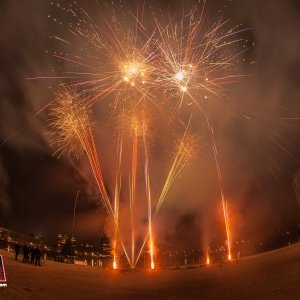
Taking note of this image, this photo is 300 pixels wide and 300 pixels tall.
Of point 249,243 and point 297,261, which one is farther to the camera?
point 249,243

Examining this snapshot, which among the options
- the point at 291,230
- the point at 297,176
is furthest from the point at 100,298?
the point at 291,230

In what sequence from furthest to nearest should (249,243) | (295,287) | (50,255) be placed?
(249,243) → (50,255) → (295,287)

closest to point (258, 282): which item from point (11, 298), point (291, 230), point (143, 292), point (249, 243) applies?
point (143, 292)

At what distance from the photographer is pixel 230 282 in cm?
1841

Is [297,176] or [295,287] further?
[297,176]

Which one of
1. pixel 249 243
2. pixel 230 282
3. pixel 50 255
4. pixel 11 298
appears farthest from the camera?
pixel 249 243

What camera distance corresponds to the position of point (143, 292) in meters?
17.6

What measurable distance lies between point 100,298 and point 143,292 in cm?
293

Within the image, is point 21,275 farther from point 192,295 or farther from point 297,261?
point 297,261

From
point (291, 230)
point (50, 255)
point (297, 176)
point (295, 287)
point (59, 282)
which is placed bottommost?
point (295, 287)

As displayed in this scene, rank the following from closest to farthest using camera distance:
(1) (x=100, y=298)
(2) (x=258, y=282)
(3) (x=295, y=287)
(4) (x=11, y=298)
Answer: (4) (x=11, y=298), (3) (x=295, y=287), (1) (x=100, y=298), (2) (x=258, y=282)

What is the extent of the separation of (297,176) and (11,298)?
93.1 feet

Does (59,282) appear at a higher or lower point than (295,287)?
higher

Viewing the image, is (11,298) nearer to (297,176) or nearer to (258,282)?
(258,282)
